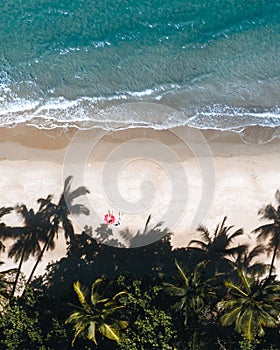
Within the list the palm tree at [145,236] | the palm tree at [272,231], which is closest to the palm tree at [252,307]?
the palm tree at [272,231]

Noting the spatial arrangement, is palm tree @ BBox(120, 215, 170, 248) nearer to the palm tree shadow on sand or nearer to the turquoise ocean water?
the palm tree shadow on sand

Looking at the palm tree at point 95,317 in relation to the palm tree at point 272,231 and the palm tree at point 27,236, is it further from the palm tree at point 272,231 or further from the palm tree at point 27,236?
the palm tree at point 272,231

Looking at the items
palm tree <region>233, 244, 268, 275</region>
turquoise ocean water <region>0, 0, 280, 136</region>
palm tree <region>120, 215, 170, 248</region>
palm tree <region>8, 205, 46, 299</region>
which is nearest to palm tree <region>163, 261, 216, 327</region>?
palm tree <region>233, 244, 268, 275</region>

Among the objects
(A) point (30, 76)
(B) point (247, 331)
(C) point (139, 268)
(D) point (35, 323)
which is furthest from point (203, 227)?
(A) point (30, 76)

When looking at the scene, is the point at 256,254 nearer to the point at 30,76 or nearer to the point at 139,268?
the point at 139,268

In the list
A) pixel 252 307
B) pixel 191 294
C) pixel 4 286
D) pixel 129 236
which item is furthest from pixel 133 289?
pixel 4 286

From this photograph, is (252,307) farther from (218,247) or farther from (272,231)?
(272,231)
